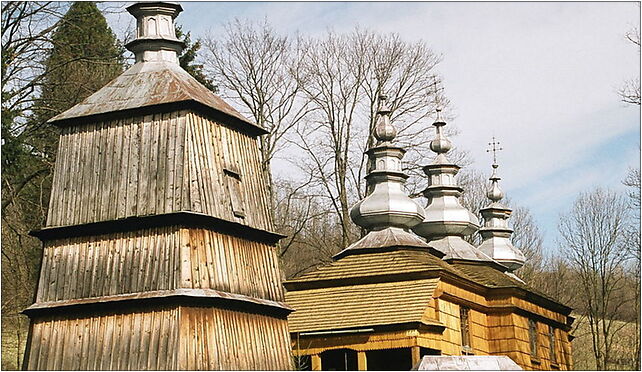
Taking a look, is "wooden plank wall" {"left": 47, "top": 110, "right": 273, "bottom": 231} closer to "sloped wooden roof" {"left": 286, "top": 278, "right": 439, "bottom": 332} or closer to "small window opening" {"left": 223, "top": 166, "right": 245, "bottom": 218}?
"small window opening" {"left": 223, "top": 166, "right": 245, "bottom": 218}

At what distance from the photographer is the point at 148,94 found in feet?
77.6

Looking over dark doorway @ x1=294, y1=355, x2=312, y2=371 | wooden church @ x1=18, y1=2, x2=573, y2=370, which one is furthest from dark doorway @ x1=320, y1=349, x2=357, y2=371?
wooden church @ x1=18, y1=2, x2=573, y2=370

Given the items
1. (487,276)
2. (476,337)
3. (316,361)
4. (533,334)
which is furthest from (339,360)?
(533,334)

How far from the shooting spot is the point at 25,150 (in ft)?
95.1

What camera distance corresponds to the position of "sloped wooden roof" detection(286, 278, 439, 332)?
29.0 meters

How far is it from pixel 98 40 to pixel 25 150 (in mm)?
7960

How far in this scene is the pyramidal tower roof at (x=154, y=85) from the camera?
76.5ft

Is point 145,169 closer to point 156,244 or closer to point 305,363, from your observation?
point 156,244

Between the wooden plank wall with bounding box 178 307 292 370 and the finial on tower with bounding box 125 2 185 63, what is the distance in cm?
585

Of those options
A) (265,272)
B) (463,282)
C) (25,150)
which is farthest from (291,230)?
(265,272)

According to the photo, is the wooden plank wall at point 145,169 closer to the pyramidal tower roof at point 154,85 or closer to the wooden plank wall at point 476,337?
the pyramidal tower roof at point 154,85

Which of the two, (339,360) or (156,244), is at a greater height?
(156,244)

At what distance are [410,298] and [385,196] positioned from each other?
5.49m

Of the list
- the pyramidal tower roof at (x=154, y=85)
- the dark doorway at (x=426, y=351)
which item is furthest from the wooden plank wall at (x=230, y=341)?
the dark doorway at (x=426, y=351)
